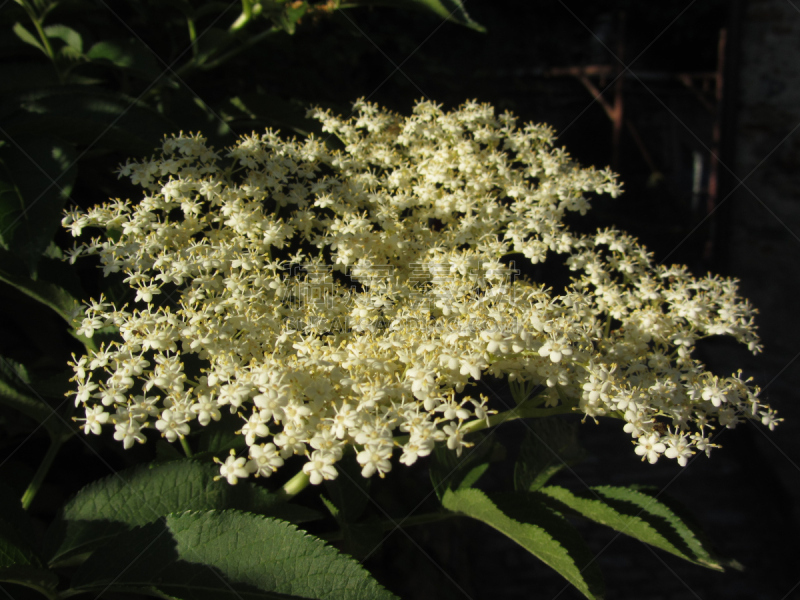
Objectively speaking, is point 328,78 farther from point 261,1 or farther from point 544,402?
point 544,402

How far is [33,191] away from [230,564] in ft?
2.41

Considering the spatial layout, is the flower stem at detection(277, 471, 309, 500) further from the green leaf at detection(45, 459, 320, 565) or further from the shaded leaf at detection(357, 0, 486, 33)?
the shaded leaf at detection(357, 0, 486, 33)

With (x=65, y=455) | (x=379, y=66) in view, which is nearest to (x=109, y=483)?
(x=65, y=455)

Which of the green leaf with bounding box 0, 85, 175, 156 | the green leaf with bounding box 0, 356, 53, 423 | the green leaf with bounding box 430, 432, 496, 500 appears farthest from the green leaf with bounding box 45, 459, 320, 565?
the green leaf with bounding box 0, 85, 175, 156

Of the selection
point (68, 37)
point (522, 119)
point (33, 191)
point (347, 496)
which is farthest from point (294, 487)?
point (522, 119)

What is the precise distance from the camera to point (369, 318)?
3.05 ft

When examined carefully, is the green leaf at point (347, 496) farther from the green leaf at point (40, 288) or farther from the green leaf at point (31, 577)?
the green leaf at point (40, 288)

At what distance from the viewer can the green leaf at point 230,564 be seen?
2.31 ft

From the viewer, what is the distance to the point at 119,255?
0.98 meters

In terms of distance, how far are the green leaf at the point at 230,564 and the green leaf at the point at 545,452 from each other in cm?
54

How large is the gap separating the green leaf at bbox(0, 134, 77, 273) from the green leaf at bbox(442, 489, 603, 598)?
790 millimetres

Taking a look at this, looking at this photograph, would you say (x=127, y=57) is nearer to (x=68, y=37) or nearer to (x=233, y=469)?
(x=68, y=37)

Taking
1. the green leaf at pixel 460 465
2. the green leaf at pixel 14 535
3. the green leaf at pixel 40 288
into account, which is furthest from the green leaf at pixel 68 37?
the green leaf at pixel 460 465

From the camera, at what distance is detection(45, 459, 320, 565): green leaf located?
83 cm
